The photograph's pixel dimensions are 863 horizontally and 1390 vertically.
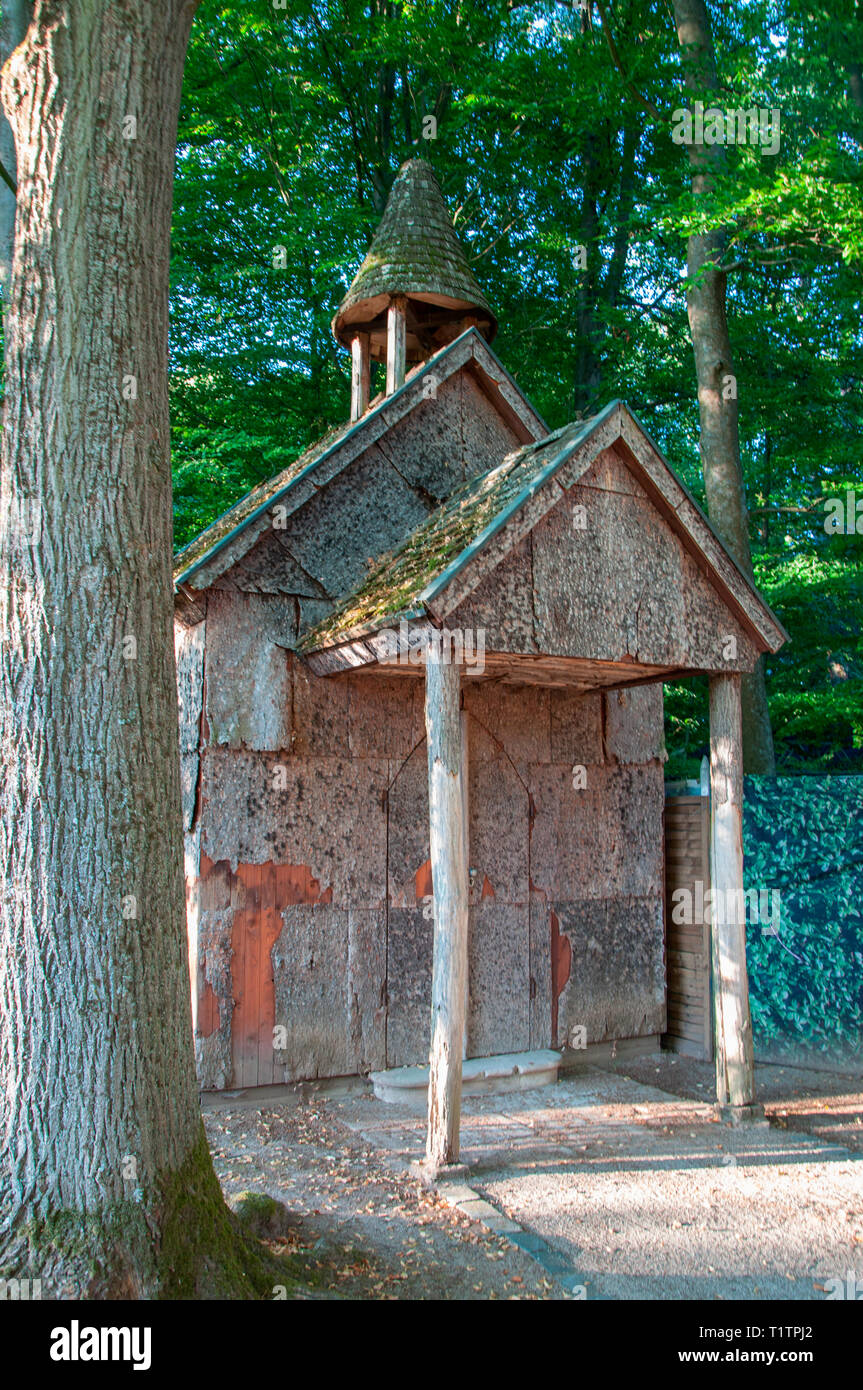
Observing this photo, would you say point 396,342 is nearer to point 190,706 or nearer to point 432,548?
point 432,548

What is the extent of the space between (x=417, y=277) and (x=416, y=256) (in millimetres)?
346

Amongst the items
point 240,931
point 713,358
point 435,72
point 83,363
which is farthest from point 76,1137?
point 435,72

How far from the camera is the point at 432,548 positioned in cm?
709

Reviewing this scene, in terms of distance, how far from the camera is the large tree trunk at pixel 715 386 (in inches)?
448

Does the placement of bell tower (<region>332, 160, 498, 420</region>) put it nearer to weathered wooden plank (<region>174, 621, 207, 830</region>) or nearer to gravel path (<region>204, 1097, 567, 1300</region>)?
weathered wooden plank (<region>174, 621, 207, 830</region>)

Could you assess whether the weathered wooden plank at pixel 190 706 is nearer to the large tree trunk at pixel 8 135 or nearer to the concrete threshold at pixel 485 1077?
the concrete threshold at pixel 485 1077

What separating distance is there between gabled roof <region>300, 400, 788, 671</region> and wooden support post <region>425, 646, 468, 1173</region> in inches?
20.2

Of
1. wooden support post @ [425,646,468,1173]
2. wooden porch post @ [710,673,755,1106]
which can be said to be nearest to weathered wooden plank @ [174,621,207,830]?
wooden support post @ [425,646,468,1173]

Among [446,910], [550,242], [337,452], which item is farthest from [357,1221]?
[550,242]

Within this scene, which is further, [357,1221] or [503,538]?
[503,538]

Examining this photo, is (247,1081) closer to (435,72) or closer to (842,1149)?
(842,1149)

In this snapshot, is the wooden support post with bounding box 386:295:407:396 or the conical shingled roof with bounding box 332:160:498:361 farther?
the conical shingled roof with bounding box 332:160:498:361

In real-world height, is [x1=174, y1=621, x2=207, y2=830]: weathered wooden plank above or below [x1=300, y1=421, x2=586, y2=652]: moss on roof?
below

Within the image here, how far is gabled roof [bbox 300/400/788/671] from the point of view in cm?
626
